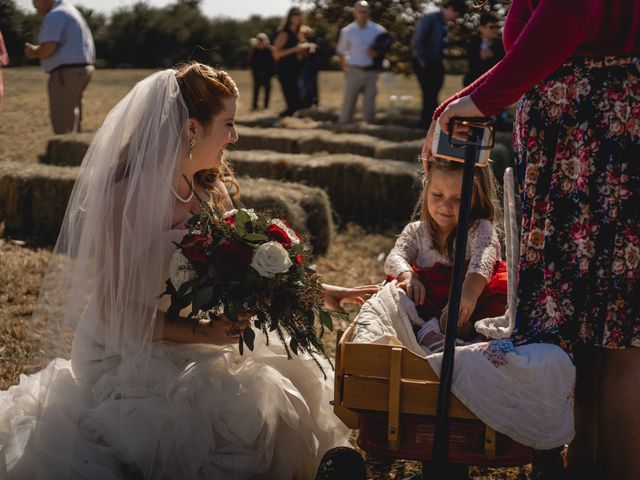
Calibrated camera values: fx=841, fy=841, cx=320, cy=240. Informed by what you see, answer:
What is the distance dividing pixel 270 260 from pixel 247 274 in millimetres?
100

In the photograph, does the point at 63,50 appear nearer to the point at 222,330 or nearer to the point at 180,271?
the point at 222,330

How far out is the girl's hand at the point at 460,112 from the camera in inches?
97.3

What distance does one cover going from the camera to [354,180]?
8688 millimetres

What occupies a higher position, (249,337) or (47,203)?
(249,337)

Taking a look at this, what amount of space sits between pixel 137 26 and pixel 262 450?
30.7 meters

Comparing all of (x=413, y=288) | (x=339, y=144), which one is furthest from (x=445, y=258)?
(x=339, y=144)

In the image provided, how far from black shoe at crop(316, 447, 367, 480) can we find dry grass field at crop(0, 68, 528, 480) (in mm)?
572

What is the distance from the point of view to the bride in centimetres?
301

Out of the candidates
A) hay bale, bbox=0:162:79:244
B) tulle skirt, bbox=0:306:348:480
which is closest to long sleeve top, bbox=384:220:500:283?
tulle skirt, bbox=0:306:348:480

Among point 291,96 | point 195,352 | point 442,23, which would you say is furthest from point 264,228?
point 291,96

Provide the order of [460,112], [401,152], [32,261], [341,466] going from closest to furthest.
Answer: [460,112] → [341,466] → [32,261] → [401,152]

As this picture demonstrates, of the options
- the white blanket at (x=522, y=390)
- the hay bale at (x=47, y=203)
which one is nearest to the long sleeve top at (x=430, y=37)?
the hay bale at (x=47, y=203)

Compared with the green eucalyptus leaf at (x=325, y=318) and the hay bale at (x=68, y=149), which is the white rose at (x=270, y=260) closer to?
the green eucalyptus leaf at (x=325, y=318)

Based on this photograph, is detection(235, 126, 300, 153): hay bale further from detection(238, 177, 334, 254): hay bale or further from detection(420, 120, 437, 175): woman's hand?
detection(420, 120, 437, 175): woman's hand
